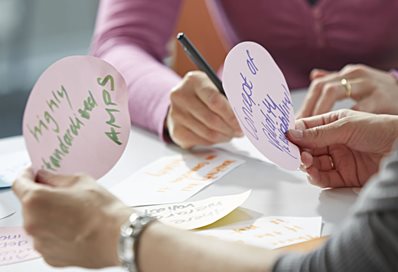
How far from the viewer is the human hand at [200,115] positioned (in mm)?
1290

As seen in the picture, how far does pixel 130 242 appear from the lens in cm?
79

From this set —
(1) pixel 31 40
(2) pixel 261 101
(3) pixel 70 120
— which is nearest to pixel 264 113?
(2) pixel 261 101

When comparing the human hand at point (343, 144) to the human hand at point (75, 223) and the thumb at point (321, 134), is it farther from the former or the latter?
the human hand at point (75, 223)

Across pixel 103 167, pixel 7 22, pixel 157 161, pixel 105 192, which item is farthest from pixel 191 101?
pixel 7 22

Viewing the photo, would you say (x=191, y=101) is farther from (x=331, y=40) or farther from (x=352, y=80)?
(x=331, y=40)

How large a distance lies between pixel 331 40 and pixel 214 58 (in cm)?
71

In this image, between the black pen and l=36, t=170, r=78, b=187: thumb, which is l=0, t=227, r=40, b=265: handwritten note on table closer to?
l=36, t=170, r=78, b=187: thumb

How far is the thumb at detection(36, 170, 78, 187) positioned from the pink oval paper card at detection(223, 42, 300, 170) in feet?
0.77

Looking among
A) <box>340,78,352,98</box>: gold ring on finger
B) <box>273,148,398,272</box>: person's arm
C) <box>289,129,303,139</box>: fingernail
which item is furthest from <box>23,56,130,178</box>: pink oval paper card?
<box>340,78,352,98</box>: gold ring on finger

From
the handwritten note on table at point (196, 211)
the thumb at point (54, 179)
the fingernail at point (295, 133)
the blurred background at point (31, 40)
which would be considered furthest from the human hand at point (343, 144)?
the blurred background at point (31, 40)

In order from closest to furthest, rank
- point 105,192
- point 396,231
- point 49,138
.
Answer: point 396,231 → point 105,192 → point 49,138

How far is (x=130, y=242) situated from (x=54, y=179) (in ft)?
0.50

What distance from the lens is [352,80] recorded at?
4.90 ft

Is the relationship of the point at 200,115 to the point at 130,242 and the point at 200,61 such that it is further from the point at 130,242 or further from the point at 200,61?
the point at 130,242
